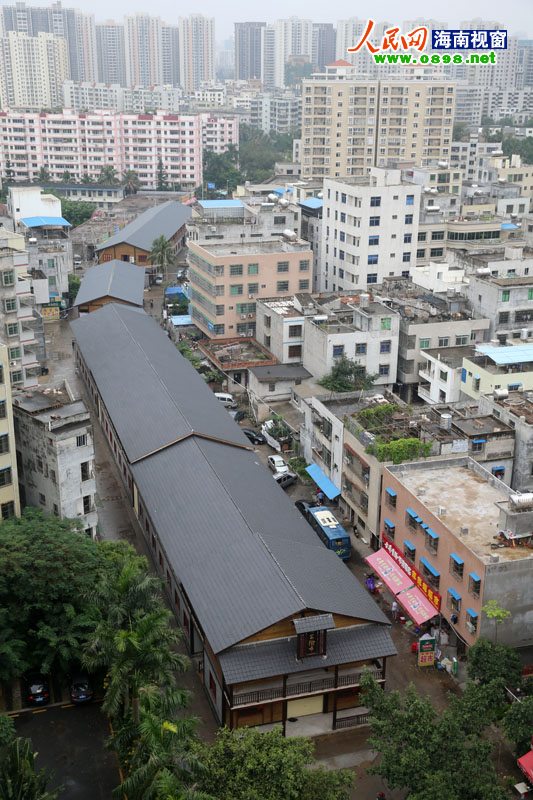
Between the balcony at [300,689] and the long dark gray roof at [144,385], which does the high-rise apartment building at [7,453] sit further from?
the balcony at [300,689]

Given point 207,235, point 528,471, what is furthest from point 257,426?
point 207,235

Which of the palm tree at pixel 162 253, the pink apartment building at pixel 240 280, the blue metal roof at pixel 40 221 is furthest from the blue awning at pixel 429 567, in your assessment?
the blue metal roof at pixel 40 221

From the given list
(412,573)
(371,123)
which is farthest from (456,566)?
(371,123)

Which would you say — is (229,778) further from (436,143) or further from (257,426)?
(436,143)

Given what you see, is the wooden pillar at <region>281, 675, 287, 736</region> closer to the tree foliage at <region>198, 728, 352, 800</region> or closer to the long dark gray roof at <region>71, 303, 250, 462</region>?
the tree foliage at <region>198, 728, 352, 800</region>

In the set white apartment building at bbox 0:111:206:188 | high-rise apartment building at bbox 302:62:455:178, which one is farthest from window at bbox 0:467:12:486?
white apartment building at bbox 0:111:206:188

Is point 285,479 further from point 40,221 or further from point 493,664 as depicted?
point 40,221
